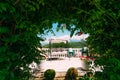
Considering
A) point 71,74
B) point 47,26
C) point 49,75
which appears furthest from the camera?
point 71,74

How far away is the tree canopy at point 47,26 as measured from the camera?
3.42m

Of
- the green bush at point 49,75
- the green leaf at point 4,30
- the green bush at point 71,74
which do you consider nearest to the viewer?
the green leaf at point 4,30

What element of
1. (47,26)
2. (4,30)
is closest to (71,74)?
(47,26)

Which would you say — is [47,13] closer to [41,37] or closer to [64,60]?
[41,37]

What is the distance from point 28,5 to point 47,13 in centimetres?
36

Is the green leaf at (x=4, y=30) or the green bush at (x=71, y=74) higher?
the green bush at (x=71, y=74)

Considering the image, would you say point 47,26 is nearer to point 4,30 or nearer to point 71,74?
point 4,30

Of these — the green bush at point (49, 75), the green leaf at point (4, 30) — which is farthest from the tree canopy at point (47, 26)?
the green bush at point (49, 75)

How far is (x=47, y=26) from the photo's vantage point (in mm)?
3625

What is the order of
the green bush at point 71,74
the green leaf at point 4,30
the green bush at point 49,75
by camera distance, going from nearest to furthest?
the green leaf at point 4,30, the green bush at point 49,75, the green bush at point 71,74

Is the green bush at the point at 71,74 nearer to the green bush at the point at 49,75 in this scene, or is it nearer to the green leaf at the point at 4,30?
the green bush at the point at 49,75

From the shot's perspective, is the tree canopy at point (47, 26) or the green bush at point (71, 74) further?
the green bush at point (71, 74)

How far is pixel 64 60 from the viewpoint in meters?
15.8

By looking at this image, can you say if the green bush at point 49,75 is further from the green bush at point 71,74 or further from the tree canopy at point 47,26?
the tree canopy at point 47,26
